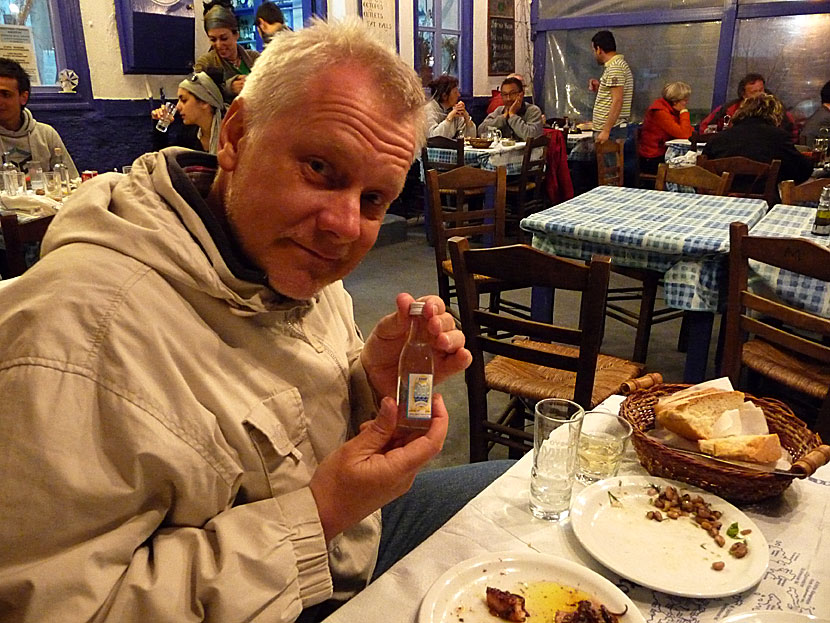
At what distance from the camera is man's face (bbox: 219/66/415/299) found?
92cm

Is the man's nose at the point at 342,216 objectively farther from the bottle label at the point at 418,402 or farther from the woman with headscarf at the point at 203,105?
the woman with headscarf at the point at 203,105

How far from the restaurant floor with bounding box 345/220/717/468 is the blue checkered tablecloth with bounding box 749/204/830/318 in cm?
93

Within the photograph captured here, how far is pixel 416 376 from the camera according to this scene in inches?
38.0

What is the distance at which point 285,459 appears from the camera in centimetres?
96

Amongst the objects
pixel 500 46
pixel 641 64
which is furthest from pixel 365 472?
pixel 500 46

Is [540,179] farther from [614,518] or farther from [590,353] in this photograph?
[614,518]

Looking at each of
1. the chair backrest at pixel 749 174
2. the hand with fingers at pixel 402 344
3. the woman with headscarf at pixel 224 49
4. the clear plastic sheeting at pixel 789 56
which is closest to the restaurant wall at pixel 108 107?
the woman with headscarf at pixel 224 49

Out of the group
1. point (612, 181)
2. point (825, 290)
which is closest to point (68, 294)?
point (825, 290)

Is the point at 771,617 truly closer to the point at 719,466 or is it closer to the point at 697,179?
the point at 719,466

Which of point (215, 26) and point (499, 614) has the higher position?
point (215, 26)

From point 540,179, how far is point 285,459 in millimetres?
5273

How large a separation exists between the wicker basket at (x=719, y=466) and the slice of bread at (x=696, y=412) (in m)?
0.05

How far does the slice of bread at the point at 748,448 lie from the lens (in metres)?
1.02

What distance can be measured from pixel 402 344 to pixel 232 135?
0.48 meters
